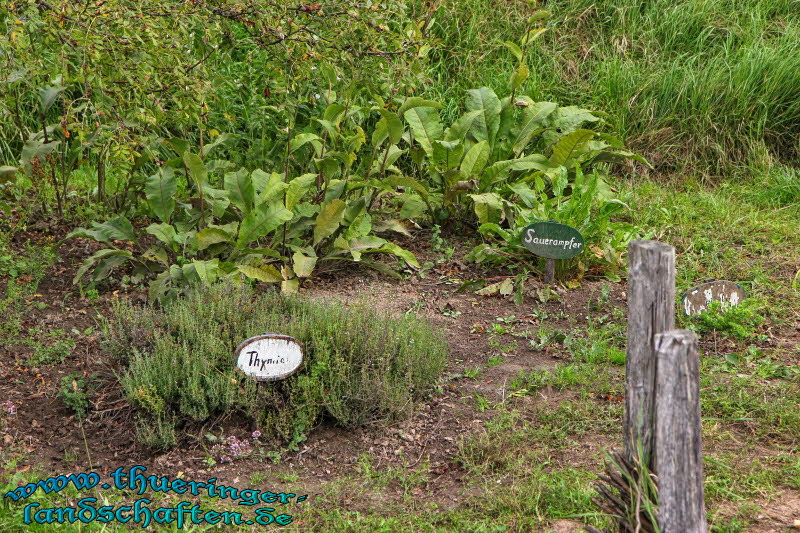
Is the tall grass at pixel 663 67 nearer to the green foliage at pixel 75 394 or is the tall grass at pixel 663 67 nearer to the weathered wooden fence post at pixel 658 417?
the green foliage at pixel 75 394

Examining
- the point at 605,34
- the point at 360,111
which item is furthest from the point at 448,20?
the point at 360,111

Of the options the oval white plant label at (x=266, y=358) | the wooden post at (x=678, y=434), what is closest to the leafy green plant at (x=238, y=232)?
the oval white plant label at (x=266, y=358)

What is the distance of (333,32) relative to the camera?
475cm

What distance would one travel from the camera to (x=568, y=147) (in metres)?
6.10

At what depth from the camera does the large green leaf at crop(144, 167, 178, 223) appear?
5.16 meters

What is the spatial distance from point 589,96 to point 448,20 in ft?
4.68

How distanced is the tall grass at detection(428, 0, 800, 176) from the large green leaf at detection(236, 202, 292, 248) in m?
2.74

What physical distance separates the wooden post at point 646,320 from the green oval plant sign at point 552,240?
2.32 meters

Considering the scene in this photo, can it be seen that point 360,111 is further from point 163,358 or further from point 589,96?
point 163,358

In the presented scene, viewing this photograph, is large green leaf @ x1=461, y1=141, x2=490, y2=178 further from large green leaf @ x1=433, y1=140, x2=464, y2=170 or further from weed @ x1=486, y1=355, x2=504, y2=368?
weed @ x1=486, y1=355, x2=504, y2=368

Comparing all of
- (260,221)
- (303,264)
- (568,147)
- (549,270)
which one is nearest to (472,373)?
(549,270)

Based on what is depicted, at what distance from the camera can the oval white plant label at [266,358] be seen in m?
3.83

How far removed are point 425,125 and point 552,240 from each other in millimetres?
1539

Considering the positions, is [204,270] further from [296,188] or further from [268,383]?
[268,383]
